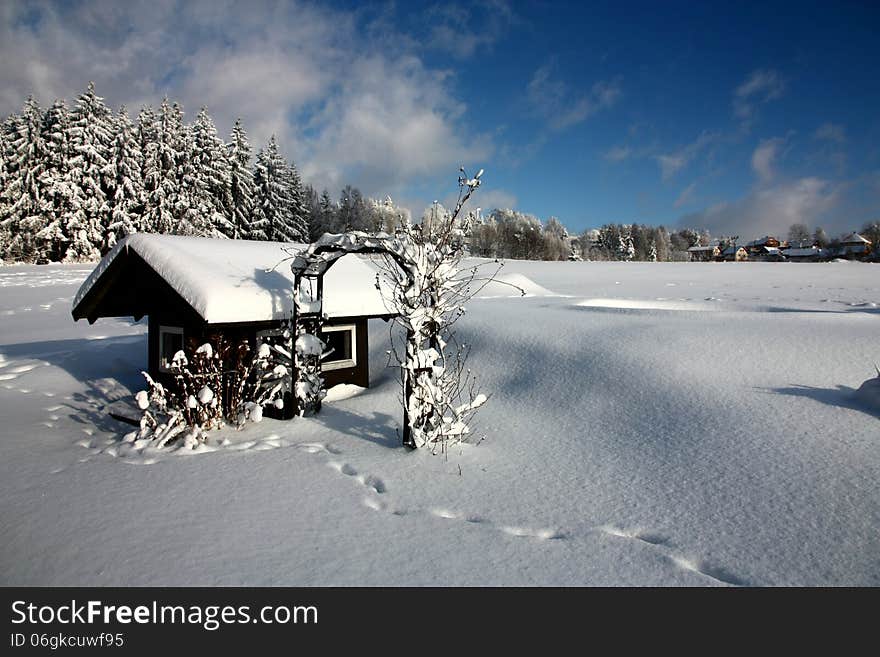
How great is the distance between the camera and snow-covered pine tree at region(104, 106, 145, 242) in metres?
32.7

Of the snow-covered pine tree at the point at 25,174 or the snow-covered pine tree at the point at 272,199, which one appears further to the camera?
the snow-covered pine tree at the point at 272,199

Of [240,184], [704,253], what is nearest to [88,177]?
[240,184]

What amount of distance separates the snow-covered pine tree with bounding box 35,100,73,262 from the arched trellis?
3359 centimetres

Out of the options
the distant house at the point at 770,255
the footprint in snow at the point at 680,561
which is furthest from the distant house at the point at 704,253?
the footprint in snow at the point at 680,561

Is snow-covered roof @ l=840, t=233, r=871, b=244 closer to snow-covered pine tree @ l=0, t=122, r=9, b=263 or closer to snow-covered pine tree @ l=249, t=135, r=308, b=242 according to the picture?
snow-covered pine tree @ l=249, t=135, r=308, b=242

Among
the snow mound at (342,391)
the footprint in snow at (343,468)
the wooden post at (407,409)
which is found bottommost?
the footprint in snow at (343,468)

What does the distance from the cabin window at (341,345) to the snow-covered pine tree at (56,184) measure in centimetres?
3245

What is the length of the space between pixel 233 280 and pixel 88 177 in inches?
1324

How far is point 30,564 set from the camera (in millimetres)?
3484

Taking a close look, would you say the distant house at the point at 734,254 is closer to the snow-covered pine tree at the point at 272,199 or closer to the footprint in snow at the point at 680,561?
the snow-covered pine tree at the point at 272,199

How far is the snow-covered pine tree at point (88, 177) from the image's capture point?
3189cm

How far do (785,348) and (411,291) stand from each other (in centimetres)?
580
